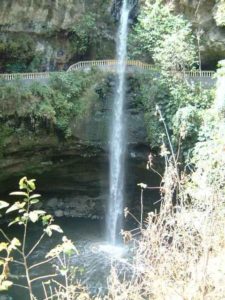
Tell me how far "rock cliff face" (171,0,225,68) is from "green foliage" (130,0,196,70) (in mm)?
303

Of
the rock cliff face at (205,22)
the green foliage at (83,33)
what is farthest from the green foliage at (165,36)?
the green foliage at (83,33)

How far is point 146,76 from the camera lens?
14.1 meters

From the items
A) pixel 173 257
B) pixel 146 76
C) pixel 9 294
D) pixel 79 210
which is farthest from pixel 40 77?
pixel 173 257

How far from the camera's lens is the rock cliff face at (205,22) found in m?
13.6

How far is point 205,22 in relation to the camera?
13.9m

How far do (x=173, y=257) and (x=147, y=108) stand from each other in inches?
412

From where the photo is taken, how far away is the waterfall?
14.7 metres

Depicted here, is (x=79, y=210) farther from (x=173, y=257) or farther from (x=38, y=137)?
(x=173, y=257)

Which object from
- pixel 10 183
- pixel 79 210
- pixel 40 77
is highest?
pixel 40 77

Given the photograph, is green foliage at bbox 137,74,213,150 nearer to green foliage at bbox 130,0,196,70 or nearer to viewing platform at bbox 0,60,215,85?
viewing platform at bbox 0,60,215,85

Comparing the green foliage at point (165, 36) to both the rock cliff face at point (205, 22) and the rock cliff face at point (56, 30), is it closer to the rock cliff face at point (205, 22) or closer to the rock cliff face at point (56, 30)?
the rock cliff face at point (205, 22)

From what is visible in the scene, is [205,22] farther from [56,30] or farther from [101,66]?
[56,30]

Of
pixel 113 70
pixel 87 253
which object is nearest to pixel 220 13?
pixel 113 70

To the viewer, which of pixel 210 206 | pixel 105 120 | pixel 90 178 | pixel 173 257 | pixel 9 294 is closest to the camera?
pixel 210 206
